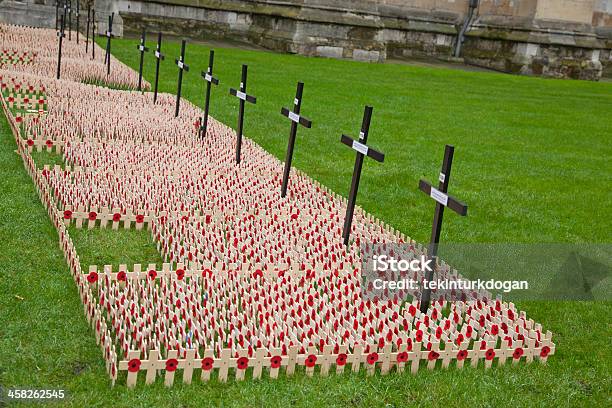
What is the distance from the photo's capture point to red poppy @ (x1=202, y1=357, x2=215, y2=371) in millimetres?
5160

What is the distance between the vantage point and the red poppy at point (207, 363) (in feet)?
16.9

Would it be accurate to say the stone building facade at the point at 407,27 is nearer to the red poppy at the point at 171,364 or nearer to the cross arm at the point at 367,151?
the cross arm at the point at 367,151

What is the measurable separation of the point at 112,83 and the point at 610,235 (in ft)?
33.1

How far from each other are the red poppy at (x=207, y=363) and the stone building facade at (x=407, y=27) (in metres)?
23.0

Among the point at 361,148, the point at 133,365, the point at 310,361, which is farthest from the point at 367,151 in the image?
the point at 133,365

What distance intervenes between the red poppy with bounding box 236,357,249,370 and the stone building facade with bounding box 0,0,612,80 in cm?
2303

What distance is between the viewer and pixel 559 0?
30.5 m

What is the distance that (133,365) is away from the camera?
4.99 metres

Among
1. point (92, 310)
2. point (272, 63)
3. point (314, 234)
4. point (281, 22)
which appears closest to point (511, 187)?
point (314, 234)

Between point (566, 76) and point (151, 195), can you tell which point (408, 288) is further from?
point (566, 76)

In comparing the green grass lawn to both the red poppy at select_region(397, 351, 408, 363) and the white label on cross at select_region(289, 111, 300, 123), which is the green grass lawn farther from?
the white label on cross at select_region(289, 111, 300, 123)

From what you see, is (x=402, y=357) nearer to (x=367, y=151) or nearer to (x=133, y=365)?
(x=133, y=365)

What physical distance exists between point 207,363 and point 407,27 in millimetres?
29473
